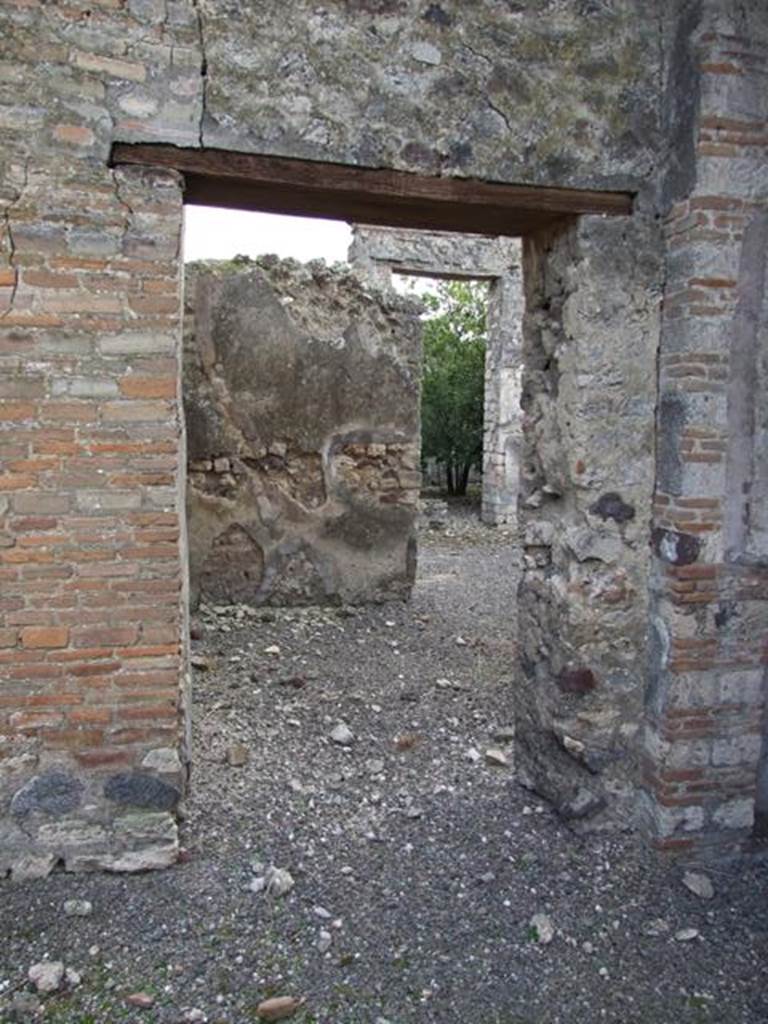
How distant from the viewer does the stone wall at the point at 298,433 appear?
20.3 ft

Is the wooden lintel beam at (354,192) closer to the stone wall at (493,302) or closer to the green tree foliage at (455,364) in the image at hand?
the stone wall at (493,302)

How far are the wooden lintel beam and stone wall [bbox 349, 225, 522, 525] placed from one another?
→ 826cm

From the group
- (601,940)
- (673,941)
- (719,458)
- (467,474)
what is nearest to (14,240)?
(719,458)

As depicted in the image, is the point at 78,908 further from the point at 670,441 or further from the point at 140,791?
the point at 670,441

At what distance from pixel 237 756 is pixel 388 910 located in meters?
1.28

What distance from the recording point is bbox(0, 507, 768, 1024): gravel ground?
2.51 metres

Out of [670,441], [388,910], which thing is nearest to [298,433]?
[670,441]

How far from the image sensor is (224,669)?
523 centimetres

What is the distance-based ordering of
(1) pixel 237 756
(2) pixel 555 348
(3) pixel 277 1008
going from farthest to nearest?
(1) pixel 237 756 → (2) pixel 555 348 → (3) pixel 277 1008

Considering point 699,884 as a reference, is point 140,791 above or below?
above

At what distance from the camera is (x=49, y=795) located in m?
2.93

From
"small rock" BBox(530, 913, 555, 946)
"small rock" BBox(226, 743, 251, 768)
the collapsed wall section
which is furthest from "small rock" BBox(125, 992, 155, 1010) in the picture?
the collapsed wall section

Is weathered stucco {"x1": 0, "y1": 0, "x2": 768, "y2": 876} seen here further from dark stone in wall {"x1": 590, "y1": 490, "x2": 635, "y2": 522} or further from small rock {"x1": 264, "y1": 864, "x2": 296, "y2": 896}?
small rock {"x1": 264, "y1": 864, "x2": 296, "y2": 896}

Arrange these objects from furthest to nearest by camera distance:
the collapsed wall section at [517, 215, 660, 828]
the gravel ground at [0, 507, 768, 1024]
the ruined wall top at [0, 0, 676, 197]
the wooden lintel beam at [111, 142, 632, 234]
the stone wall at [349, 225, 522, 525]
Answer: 1. the stone wall at [349, 225, 522, 525]
2. the collapsed wall section at [517, 215, 660, 828]
3. the wooden lintel beam at [111, 142, 632, 234]
4. the ruined wall top at [0, 0, 676, 197]
5. the gravel ground at [0, 507, 768, 1024]
